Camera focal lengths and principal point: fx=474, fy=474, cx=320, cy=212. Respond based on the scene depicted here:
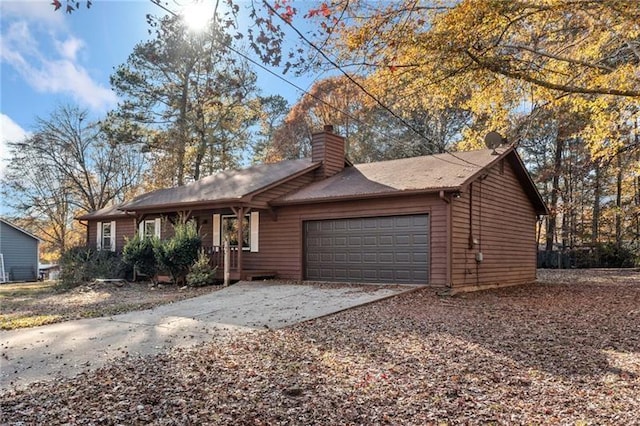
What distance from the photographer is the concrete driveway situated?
5.06m

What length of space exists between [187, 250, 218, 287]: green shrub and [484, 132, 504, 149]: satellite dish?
26.8 ft

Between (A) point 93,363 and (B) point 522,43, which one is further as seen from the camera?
(B) point 522,43

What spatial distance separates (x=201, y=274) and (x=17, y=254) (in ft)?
68.2

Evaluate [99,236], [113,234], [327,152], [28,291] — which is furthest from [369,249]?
[99,236]

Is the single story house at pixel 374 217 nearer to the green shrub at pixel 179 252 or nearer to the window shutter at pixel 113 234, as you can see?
the green shrub at pixel 179 252

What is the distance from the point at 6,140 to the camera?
24.7 meters

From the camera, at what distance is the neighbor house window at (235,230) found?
47.4 ft

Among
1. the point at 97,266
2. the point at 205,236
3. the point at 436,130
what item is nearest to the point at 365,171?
the point at 205,236

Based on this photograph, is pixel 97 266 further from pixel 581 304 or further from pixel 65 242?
pixel 65 242

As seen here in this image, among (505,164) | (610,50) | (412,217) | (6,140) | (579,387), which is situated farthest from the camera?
(6,140)

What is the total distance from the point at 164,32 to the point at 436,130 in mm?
23917

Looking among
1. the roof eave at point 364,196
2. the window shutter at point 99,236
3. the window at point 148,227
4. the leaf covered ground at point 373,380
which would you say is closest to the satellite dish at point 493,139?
the roof eave at point 364,196

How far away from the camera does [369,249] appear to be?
1217cm

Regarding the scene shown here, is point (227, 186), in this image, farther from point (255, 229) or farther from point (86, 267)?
point (86, 267)
